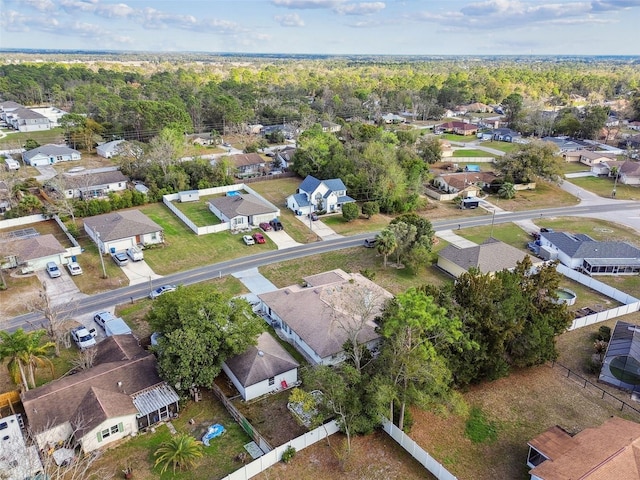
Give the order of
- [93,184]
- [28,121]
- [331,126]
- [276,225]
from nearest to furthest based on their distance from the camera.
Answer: [276,225] < [93,184] < [28,121] < [331,126]

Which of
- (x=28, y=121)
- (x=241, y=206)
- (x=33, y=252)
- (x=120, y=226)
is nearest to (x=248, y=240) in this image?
(x=241, y=206)

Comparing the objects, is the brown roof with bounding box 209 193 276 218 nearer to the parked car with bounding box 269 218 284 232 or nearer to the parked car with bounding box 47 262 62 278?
the parked car with bounding box 269 218 284 232

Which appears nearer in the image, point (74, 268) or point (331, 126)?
point (74, 268)

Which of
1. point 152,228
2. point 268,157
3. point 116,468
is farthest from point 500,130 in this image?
point 116,468

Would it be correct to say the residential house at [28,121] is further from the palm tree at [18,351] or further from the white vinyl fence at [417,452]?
the white vinyl fence at [417,452]

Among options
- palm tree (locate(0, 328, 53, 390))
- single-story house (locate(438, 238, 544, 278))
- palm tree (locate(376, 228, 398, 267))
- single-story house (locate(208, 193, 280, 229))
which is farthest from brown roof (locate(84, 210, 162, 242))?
single-story house (locate(438, 238, 544, 278))

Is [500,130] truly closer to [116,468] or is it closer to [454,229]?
[454,229]

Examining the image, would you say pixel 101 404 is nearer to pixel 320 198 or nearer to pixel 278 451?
pixel 278 451
